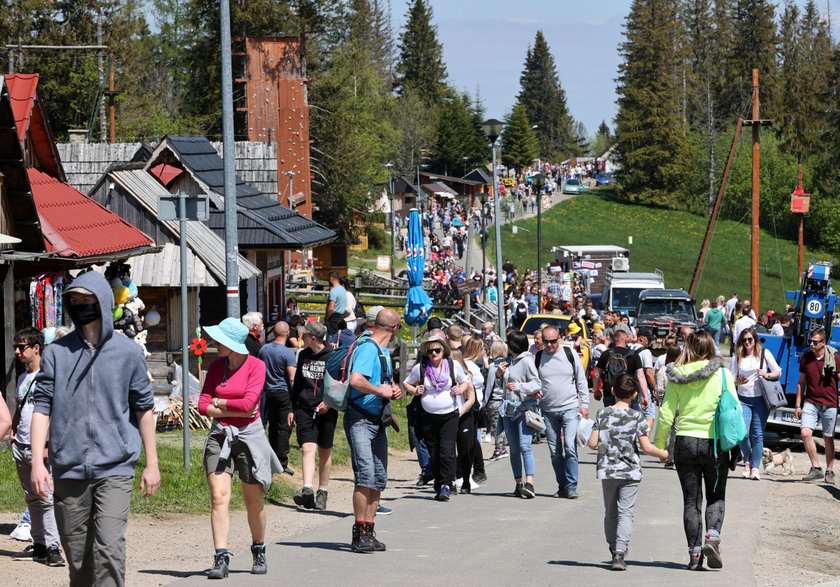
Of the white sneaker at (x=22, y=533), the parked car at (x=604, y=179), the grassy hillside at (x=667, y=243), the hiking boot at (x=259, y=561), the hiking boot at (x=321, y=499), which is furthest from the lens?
the parked car at (x=604, y=179)

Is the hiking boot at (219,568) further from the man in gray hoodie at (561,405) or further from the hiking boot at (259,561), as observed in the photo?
the man in gray hoodie at (561,405)

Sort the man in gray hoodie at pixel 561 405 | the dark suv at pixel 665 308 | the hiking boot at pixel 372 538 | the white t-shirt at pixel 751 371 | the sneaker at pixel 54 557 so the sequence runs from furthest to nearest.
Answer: the dark suv at pixel 665 308
the white t-shirt at pixel 751 371
the man in gray hoodie at pixel 561 405
the hiking boot at pixel 372 538
the sneaker at pixel 54 557

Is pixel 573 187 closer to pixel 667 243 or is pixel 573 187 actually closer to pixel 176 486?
pixel 667 243

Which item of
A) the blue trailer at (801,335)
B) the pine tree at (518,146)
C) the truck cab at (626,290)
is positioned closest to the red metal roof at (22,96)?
the blue trailer at (801,335)

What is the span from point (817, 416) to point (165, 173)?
52.7 feet

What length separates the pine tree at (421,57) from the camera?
5527 inches

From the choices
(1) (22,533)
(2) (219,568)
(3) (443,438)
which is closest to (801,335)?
(3) (443,438)

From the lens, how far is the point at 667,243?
100188mm

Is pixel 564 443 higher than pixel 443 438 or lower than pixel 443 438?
lower

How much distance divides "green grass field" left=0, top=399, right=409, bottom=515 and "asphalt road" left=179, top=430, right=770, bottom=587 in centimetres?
124

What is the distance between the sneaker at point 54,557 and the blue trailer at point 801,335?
11.1 m

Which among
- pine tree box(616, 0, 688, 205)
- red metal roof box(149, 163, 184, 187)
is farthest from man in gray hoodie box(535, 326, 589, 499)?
pine tree box(616, 0, 688, 205)

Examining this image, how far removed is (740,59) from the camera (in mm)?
126812

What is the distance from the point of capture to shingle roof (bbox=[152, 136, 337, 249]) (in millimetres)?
26953
